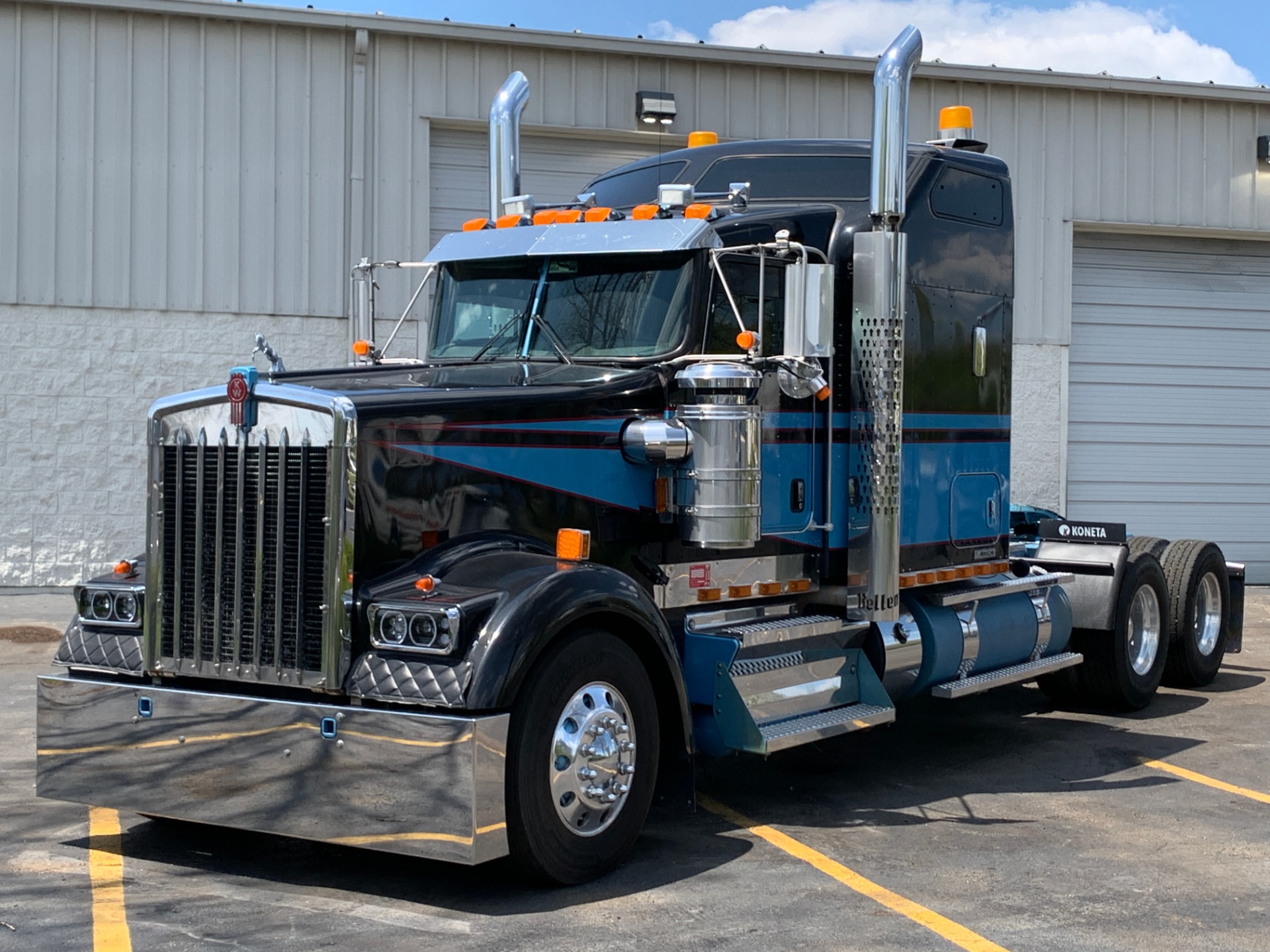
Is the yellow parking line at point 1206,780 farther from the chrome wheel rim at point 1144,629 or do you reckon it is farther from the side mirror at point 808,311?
the side mirror at point 808,311

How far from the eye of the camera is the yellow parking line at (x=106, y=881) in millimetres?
5074

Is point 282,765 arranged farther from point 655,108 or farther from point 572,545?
point 655,108

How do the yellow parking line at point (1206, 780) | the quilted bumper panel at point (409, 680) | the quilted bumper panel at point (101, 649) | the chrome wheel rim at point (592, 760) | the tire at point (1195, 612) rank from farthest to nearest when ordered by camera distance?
the tire at point (1195, 612) < the yellow parking line at point (1206, 780) < the quilted bumper panel at point (101, 649) < the chrome wheel rim at point (592, 760) < the quilted bumper panel at point (409, 680)

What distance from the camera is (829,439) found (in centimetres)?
763

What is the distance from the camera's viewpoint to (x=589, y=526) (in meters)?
6.63

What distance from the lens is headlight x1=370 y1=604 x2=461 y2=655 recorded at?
17.9 ft

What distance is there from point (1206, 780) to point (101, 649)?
5.51m

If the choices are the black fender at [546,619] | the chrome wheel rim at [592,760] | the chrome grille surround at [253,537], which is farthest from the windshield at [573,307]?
the chrome wheel rim at [592,760]

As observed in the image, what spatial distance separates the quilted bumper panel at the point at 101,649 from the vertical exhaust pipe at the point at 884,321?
11.7 feet

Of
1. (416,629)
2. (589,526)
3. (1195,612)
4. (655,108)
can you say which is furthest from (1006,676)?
(655,108)

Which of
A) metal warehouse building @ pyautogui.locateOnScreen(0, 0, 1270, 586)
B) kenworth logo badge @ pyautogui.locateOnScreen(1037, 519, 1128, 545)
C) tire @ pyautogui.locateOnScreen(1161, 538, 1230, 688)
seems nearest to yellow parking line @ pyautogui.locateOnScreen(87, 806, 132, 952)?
kenworth logo badge @ pyautogui.locateOnScreen(1037, 519, 1128, 545)

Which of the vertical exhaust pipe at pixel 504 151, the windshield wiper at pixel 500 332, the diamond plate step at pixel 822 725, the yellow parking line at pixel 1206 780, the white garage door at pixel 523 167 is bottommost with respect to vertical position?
the yellow parking line at pixel 1206 780

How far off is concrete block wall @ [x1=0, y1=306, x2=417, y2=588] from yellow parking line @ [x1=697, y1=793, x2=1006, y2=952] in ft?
28.5

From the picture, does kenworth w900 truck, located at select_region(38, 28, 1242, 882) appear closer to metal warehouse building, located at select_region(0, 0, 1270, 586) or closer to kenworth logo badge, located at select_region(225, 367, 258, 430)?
kenworth logo badge, located at select_region(225, 367, 258, 430)
